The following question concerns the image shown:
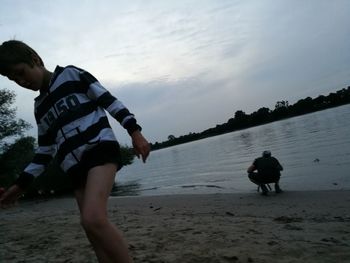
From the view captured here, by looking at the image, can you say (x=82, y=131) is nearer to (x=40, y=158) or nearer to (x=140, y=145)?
(x=140, y=145)

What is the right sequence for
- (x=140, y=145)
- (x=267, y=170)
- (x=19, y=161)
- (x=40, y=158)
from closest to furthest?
(x=140, y=145)
(x=40, y=158)
(x=267, y=170)
(x=19, y=161)

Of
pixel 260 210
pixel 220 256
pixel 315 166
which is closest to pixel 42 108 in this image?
pixel 220 256

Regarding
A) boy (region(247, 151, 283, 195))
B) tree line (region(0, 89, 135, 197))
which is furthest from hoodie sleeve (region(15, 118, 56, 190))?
tree line (region(0, 89, 135, 197))

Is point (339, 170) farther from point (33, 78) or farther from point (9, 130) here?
point (9, 130)

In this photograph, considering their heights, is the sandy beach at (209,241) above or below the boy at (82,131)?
below

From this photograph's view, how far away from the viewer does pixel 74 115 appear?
291cm

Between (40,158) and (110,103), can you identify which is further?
(40,158)

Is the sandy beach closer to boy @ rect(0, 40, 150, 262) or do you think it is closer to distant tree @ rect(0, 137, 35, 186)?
boy @ rect(0, 40, 150, 262)

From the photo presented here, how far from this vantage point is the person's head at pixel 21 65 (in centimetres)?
286

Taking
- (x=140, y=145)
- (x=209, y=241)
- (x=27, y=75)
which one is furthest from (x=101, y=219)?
(x=209, y=241)

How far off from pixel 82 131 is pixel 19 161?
28.0 metres

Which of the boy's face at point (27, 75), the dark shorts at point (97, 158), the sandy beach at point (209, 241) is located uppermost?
the boy's face at point (27, 75)

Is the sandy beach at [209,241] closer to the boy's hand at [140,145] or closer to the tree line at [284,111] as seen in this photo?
the boy's hand at [140,145]

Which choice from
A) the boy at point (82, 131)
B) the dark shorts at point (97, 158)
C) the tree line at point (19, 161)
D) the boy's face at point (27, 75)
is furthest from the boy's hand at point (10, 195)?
the tree line at point (19, 161)
